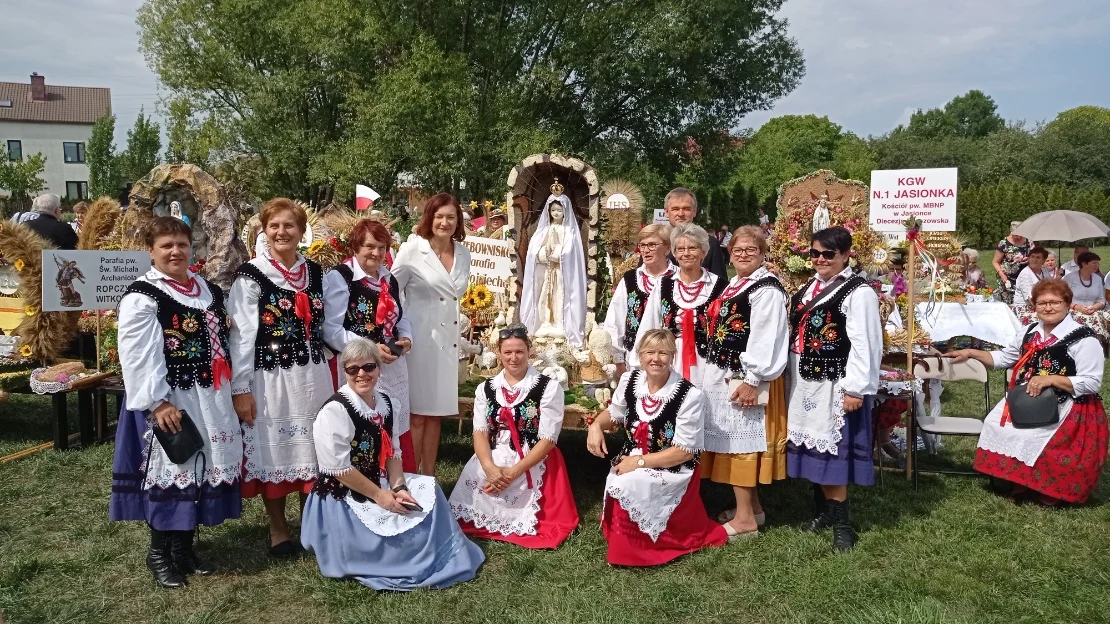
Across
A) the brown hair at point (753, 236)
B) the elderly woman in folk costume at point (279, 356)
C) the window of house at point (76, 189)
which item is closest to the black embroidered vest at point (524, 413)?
the elderly woman in folk costume at point (279, 356)

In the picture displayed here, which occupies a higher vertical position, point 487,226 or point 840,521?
point 487,226

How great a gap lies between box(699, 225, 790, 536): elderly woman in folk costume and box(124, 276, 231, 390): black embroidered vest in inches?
101

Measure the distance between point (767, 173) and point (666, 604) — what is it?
43.4 m

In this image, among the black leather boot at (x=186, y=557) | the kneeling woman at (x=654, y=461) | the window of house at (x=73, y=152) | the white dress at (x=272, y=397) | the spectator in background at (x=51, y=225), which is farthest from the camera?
the window of house at (x=73, y=152)

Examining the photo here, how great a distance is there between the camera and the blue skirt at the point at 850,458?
412 centimetres

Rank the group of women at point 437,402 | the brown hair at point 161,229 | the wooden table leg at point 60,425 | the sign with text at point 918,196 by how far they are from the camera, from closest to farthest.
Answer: the brown hair at point 161,229, the group of women at point 437,402, the sign with text at point 918,196, the wooden table leg at point 60,425

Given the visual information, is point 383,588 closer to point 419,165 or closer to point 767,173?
point 419,165

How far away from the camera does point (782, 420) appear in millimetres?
4285

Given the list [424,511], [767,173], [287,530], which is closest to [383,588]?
[424,511]

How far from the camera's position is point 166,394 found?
3418 millimetres

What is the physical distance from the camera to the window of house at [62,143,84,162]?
52562 mm

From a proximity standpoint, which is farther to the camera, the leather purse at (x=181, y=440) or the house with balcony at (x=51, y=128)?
the house with balcony at (x=51, y=128)

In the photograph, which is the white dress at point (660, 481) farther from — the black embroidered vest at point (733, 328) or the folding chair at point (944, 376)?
the folding chair at point (944, 376)

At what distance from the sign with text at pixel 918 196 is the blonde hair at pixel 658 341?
294 cm
